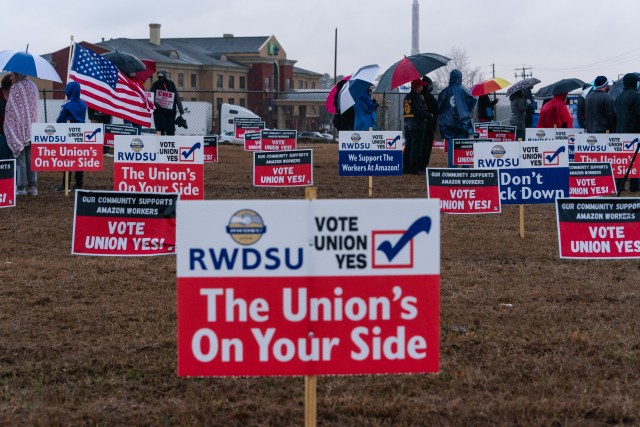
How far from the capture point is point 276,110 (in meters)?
74.9

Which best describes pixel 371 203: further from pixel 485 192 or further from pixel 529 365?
pixel 485 192

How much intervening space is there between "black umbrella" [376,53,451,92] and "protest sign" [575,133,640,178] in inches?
139

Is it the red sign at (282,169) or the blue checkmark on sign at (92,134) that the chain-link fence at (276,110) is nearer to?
the red sign at (282,169)

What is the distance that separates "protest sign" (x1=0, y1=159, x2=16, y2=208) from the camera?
12234mm

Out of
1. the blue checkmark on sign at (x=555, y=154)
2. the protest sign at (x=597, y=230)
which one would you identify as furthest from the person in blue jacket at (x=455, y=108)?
the protest sign at (x=597, y=230)

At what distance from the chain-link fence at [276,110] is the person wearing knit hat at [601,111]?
925 inches

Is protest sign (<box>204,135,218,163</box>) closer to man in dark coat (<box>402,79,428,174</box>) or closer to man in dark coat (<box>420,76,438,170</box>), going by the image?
man in dark coat (<box>402,79,428,174</box>)

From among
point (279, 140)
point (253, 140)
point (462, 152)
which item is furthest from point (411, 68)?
point (253, 140)

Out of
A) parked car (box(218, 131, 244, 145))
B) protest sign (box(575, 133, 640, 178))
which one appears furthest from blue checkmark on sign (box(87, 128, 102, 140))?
parked car (box(218, 131, 244, 145))

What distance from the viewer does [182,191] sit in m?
11.7

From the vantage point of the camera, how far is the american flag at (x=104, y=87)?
55.3 feet

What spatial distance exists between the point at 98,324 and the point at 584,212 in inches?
180

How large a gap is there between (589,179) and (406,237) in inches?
390

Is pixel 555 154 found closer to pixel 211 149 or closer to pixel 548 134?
pixel 548 134
